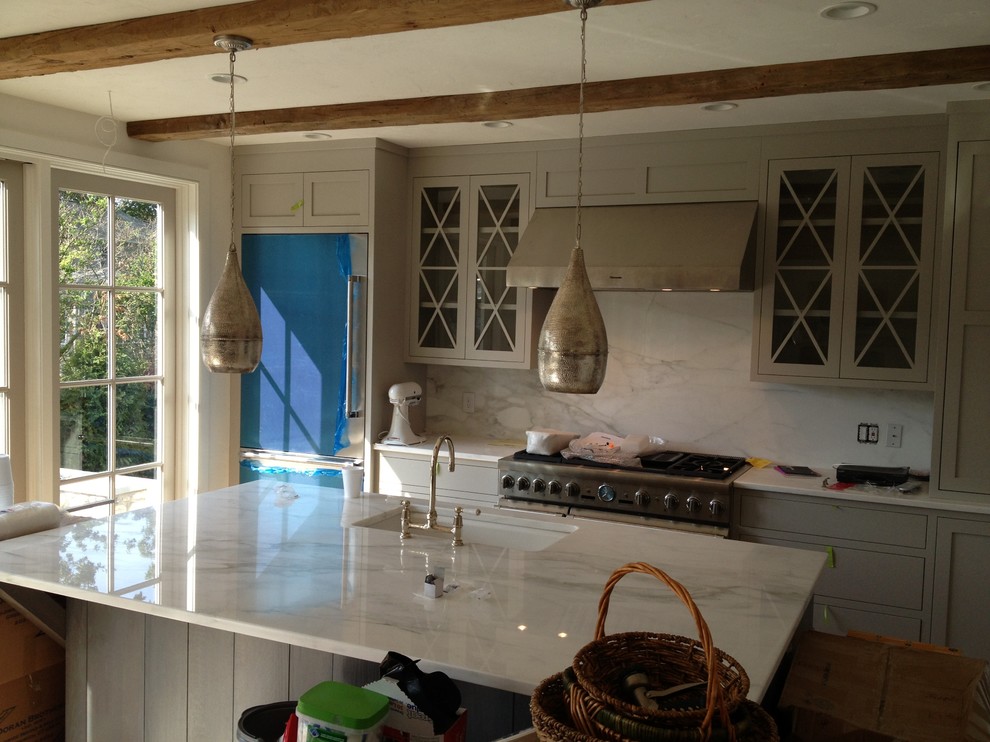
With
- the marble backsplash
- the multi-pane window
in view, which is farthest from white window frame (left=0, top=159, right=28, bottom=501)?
the marble backsplash

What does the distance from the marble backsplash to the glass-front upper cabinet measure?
342 mm

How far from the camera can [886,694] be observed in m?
1.91

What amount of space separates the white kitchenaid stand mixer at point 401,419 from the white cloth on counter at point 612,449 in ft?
2.84

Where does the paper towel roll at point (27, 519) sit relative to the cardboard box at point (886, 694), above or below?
above

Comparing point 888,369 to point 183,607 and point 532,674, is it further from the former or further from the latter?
point 183,607

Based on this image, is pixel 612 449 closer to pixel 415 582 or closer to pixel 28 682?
pixel 415 582

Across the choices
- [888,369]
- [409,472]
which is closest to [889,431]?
[888,369]

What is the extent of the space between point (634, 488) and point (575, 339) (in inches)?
81.5

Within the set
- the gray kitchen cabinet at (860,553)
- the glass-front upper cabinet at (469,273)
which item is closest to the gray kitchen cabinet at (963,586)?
the gray kitchen cabinet at (860,553)

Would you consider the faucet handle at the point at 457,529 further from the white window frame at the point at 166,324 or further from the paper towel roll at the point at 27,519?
the white window frame at the point at 166,324

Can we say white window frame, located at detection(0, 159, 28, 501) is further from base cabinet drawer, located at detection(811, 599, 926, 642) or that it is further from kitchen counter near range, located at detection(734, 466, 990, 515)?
base cabinet drawer, located at detection(811, 599, 926, 642)

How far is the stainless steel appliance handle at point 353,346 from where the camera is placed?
4551 millimetres

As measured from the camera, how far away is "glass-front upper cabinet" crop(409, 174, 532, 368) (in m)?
4.59

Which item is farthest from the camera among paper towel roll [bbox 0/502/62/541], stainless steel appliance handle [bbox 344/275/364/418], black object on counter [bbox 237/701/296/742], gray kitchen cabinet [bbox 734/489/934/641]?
stainless steel appliance handle [bbox 344/275/364/418]
